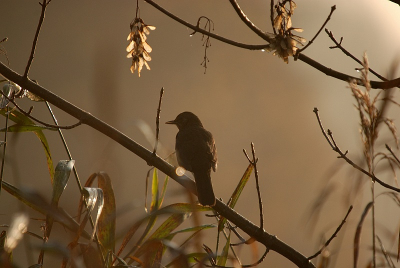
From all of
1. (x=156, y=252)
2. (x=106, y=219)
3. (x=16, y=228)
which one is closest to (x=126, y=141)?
(x=106, y=219)

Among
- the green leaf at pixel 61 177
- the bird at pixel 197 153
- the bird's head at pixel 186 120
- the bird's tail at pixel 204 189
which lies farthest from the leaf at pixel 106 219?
the bird's head at pixel 186 120

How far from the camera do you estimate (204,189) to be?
2.94m

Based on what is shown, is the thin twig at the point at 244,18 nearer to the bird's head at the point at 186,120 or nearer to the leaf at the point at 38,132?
the leaf at the point at 38,132

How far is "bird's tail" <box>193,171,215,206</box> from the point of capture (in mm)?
2412

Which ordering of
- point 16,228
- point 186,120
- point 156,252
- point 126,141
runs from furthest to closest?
point 186,120 → point 126,141 → point 156,252 → point 16,228

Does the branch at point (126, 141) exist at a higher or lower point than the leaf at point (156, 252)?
higher

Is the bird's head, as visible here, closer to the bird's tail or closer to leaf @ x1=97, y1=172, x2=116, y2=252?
the bird's tail

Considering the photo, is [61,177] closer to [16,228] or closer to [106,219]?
[106,219]

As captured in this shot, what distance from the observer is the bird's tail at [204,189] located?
7.92 feet

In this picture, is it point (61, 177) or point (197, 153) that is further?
point (197, 153)

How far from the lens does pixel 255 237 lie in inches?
76.5

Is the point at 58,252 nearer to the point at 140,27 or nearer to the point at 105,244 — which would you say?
the point at 105,244

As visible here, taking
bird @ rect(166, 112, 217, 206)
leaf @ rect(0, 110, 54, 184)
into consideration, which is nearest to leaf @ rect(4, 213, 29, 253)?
leaf @ rect(0, 110, 54, 184)

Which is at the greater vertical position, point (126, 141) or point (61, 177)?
point (126, 141)
